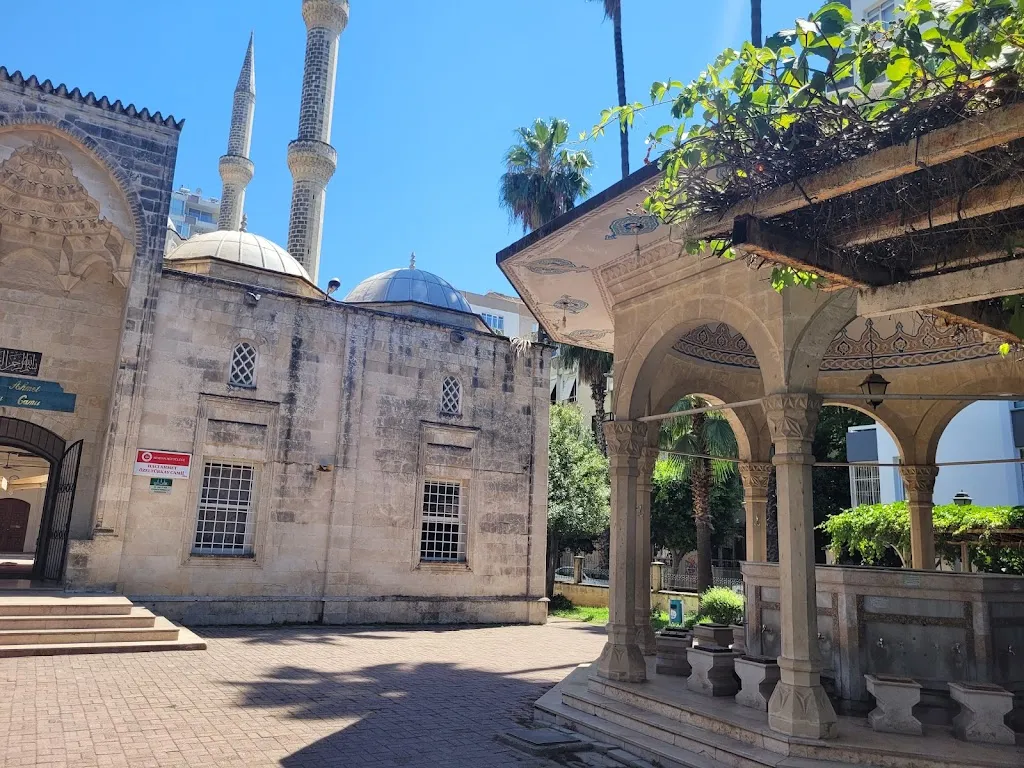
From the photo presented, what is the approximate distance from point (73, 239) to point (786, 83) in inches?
569

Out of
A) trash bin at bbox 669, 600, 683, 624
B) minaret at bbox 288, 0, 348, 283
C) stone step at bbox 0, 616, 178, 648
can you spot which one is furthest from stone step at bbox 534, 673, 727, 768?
minaret at bbox 288, 0, 348, 283

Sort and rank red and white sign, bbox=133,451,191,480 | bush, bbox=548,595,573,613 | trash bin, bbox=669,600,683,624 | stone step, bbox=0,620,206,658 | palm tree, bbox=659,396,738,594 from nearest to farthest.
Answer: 1. stone step, bbox=0,620,206,658
2. red and white sign, bbox=133,451,191,480
3. trash bin, bbox=669,600,683,624
4. palm tree, bbox=659,396,738,594
5. bush, bbox=548,595,573,613

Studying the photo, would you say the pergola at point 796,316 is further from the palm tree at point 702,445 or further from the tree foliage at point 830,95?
the palm tree at point 702,445

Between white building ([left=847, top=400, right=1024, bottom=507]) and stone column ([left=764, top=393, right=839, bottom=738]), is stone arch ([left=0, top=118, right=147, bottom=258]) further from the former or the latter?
white building ([left=847, top=400, right=1024, bottom=507])

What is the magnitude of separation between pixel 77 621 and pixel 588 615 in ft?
42.9

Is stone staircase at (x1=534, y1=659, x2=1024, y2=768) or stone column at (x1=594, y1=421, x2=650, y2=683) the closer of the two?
stone staircase at (x1=534, y1=659, x2=1024, y2=768)

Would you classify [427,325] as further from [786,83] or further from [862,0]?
[862,0]

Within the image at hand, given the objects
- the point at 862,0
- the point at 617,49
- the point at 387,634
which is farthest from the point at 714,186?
the point at 862,0

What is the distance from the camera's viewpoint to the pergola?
3574 millimetres

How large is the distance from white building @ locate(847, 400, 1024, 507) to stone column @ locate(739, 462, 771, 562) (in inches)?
350

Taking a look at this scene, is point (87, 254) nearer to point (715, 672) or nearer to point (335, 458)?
point (335, 458)

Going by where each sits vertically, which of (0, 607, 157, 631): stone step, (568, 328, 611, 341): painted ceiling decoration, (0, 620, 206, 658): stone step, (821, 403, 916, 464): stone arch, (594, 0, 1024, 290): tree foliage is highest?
(568, 328, 611, 341): painted ceiling decoration

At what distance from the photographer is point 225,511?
46.3ft

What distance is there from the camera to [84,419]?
14.0 metres
